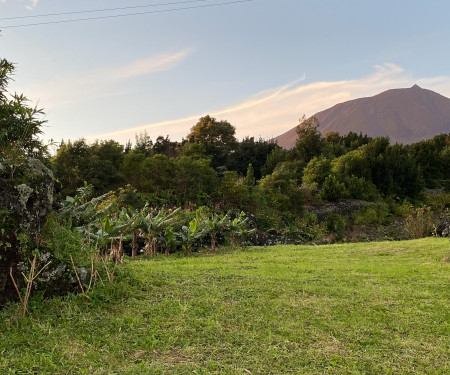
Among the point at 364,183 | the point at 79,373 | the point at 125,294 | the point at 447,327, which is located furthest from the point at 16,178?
the point at 364,183

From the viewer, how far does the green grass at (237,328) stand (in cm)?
267

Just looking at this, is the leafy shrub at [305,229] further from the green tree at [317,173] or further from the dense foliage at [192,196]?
the green tree at [317,173]

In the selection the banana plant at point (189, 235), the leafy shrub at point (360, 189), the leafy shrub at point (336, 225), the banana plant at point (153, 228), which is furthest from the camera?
the leafy shrub at point (360, 189)

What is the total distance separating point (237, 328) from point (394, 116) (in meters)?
157

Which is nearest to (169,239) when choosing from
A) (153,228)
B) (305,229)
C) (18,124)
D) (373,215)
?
(153,228)

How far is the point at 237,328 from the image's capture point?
11.0 ft

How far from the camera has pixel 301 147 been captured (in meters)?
28.6

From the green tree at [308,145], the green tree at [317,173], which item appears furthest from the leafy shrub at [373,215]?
the green tree at [308,145]

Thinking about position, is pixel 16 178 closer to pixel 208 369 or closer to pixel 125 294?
pixel 125 294

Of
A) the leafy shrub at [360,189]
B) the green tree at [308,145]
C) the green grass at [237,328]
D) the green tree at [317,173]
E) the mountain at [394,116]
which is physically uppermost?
the mountain at [394,116]

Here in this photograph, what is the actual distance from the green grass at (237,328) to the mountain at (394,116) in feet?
386

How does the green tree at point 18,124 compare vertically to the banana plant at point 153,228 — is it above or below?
above

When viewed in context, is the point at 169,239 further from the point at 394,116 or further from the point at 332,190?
the point at 394,116

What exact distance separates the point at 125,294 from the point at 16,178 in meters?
1.87
